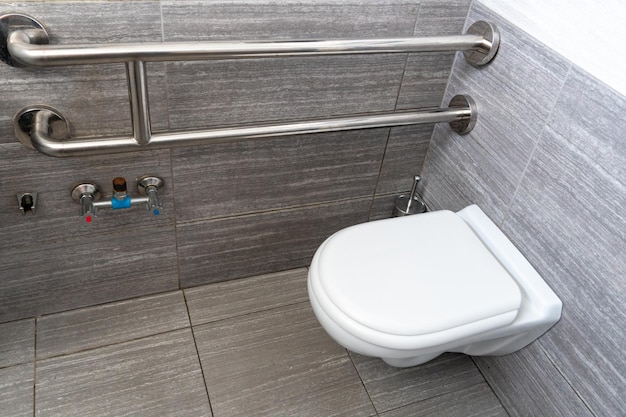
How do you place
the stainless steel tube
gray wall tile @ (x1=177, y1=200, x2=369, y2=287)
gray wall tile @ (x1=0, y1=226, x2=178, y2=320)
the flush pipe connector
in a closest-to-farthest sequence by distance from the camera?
the stainless steel tube < the flush pipe connector < gray wall tile @ (x1=0, y1=226, x2=178, y2=320) < gray wall tile @ (x1=177, y1=200, x2=369, y2=287)

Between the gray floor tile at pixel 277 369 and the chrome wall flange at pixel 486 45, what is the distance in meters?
0.84

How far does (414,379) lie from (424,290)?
440mm

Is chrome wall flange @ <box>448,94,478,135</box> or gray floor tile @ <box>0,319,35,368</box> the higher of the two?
chrome wall flange @ <box>448,94,478,135</box>

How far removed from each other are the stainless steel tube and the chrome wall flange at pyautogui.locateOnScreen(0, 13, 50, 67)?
0.04ft

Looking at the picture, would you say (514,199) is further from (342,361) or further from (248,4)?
(248,4)

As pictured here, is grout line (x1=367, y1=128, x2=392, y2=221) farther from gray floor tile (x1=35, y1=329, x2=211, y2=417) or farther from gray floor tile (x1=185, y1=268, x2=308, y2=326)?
gray floor tile (x1=35, y1=329, x2=211, y2=417)

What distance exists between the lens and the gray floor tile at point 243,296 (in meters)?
1.62

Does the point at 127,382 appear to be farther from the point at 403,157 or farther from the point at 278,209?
the point at 403,157

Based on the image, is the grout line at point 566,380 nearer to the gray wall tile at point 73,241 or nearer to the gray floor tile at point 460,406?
the gray floor tile at point 460,406

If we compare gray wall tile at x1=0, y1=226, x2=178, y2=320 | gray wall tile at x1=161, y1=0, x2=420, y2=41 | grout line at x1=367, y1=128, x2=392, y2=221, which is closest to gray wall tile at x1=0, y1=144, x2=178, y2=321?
gray wall tile at x1=0, y1=226, x2=178, y2=320

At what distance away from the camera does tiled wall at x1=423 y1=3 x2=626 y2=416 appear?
3.72 feet

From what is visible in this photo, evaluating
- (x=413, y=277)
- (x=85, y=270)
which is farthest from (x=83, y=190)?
(x=413, y=277)

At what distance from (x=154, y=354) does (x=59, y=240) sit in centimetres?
39

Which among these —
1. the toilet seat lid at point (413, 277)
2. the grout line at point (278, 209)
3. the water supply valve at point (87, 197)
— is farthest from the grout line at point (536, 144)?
the water supply valve at point (87, 197)
